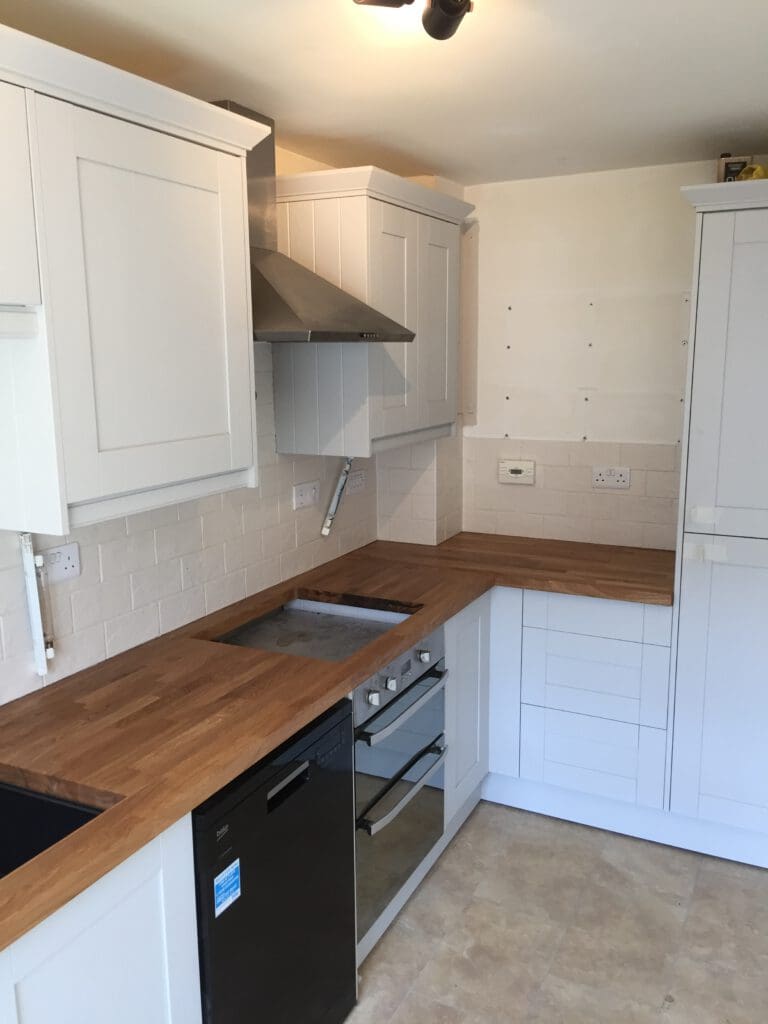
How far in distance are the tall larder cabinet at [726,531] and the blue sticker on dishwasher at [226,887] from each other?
1656mm

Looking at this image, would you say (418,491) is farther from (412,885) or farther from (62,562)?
(62,562)

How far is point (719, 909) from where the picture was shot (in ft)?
8.26

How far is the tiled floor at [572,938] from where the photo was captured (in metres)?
2.15

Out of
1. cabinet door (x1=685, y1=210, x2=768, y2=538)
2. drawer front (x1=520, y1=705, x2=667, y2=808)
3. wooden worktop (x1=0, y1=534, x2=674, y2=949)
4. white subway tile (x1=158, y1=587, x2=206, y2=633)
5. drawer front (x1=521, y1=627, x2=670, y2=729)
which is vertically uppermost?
cabinet door (x1=685, y1=210, x2=768, y2=538)

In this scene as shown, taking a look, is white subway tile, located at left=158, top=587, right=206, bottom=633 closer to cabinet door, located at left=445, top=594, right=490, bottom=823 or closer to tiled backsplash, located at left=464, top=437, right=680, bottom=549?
cabinet door, located at left=445, top=594, right=490, bottom=823

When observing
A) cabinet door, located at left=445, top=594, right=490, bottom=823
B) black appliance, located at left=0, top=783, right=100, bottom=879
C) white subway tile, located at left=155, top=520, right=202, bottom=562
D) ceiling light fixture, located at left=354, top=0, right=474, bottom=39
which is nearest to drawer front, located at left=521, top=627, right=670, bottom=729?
cabinet door, located at left=445, top=594, right=490, bottom=823

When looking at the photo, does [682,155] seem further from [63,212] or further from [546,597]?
[63,212]

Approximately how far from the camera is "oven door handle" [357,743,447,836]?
2.12 metres

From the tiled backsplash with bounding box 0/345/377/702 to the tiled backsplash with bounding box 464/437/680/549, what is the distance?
2.14 feet

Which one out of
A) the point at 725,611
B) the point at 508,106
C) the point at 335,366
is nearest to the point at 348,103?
the point at 508,106

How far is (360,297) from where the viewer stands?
2.48m

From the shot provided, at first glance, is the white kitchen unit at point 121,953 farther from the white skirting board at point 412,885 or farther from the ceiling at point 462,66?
the ceiling at point 462,66

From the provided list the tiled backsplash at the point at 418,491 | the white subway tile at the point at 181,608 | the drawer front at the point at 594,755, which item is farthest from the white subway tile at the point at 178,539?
the drawer front at the point at 594,755

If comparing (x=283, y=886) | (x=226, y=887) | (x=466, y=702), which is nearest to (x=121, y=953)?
(x=226, y=887)
